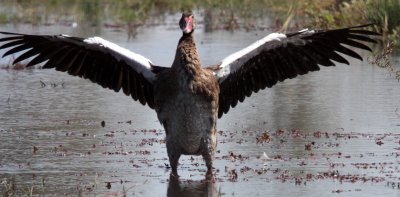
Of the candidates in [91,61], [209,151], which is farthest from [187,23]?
[91,61]

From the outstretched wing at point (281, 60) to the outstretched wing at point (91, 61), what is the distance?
739mm

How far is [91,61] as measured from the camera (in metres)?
10.4

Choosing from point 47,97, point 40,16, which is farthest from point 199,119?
point 40,16

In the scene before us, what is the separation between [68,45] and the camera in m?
10.4

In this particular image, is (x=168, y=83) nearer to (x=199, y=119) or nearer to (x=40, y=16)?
(x=199, y=119)

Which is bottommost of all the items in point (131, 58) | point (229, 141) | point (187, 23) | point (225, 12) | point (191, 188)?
point (191, 188)

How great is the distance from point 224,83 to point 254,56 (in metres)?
0.37

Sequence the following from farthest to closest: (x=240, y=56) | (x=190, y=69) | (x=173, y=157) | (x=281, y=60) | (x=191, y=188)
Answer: (x=281, y=60) → (x=240, y=56) → (x=173, y=157) → (x=190, y=69) → (x=191, y=188)

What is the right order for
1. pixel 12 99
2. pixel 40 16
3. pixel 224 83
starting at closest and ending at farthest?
pixel 224 83 → pixel 12 99 → pixel 40 16

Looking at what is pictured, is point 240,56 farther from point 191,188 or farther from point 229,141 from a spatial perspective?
point 191,188

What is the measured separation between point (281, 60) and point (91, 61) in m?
1.74

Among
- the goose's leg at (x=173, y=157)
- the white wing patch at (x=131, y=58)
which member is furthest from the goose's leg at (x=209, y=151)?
the white wing patch at (x=131, y=58)

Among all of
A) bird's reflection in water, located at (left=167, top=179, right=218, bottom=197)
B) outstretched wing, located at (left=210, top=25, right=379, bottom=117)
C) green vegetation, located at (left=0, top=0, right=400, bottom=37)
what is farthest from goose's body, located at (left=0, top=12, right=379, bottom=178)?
green vegetation, located at (left=0, top=0, right=400, bottom=37)

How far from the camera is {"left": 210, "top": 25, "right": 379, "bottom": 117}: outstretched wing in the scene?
1015cm
